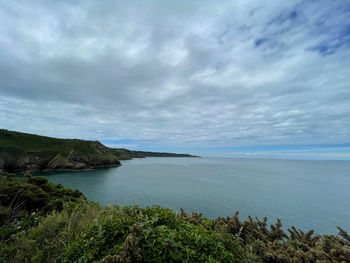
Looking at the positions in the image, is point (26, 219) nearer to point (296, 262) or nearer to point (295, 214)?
point (296, 262)

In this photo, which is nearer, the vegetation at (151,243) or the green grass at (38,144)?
the vegetation at (151,243)

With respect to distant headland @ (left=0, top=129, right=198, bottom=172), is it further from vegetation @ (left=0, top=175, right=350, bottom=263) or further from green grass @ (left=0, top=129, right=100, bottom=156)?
vegetation @ (left=0, top=175, right=350, bottom=263)

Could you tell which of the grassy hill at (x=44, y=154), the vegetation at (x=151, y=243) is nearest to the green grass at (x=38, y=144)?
the grassy hill at (x=44, y=154)

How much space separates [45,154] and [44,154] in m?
0.36

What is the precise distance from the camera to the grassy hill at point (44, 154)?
58.6 metres

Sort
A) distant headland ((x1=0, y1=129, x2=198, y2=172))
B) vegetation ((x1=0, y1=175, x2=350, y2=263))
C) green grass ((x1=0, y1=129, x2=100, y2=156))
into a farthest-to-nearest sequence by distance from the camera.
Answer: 1. green grass ((x1=0, y1=129, x2=100, y2=156))
2. distant headland ((x1=0, y1=129, x2=198, y2=172))
3. vegetation ((x1=0, y1=175, x2=350, y2=263))

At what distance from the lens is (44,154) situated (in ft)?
212

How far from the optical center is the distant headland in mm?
58531

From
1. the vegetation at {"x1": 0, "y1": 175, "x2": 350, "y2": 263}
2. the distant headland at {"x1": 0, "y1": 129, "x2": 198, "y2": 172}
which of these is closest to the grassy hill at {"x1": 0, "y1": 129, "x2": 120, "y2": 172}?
the distant headland at {"x1": 0, "y1": 129, "x2": 198, "y2": 172}

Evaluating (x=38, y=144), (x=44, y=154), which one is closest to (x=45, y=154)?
(x=44, y=154)

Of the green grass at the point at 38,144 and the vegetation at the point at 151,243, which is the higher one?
the green grass at the point at 38,144

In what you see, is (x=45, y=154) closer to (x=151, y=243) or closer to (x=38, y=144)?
(x=38, y=144)

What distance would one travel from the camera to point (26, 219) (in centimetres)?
545

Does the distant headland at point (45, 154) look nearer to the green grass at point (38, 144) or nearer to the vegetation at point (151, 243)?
the green grass at point (38, 144)
